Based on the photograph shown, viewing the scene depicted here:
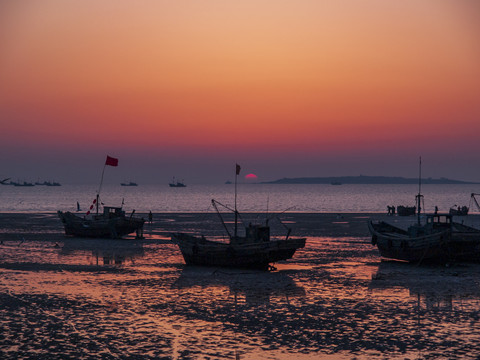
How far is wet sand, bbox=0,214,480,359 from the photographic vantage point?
16.8 meters

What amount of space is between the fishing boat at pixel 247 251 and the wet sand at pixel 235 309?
83 cm

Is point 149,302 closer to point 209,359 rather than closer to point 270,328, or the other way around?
point 270,328

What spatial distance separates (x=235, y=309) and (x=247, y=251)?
989 cm

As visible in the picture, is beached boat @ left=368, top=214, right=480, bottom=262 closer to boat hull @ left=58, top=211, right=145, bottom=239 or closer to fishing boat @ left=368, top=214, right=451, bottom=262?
fishing boat @ left=368, top=214, right=451, bottom=262

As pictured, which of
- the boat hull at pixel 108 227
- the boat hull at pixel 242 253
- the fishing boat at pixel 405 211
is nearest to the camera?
the boat hull at pixel 242 253

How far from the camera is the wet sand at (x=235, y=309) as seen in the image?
16797 millimetres

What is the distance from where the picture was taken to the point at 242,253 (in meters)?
32.1

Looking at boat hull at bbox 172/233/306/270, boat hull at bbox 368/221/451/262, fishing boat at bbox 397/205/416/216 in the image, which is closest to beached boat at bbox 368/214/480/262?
boat hull at bbox 368/221/451/262

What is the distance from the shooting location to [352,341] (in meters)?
17.5

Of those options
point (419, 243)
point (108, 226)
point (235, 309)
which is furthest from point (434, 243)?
point (108, 226)

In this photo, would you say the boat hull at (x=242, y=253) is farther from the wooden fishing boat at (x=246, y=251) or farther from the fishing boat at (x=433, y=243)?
the fishing boat at (x=433, y=243)

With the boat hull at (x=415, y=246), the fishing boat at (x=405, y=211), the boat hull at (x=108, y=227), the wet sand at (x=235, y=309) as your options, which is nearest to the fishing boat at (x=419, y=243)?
the boat hull at (x=415, y=246)

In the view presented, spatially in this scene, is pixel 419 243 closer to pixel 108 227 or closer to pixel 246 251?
pixel 246 251

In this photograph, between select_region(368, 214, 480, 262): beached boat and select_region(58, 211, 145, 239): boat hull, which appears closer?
select_region(368, 214, 480, 262): beached boat
